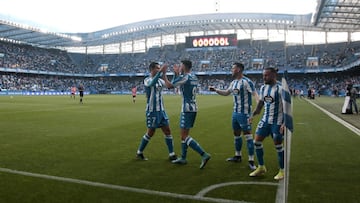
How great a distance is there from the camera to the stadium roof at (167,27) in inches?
2687

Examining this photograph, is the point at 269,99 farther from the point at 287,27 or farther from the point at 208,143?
the point at 287,27

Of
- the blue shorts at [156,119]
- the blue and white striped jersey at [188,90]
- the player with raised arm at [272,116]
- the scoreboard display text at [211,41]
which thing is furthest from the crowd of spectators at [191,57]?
the player with raised arm at [272,116]

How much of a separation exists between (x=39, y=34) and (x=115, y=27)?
17412mm

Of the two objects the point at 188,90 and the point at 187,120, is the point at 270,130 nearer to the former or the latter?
the point at 187,120

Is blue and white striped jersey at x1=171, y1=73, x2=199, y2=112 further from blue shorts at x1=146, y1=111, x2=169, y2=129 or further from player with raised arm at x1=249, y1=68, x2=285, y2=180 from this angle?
player with raised arm at x1=249, y1=68, x2=285, y2=180

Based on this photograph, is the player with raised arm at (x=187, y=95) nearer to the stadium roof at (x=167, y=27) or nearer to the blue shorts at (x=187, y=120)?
the blue shorts at (x=187, y=120)

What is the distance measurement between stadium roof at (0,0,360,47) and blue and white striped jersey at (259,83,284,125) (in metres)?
57.9

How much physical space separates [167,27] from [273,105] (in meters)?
72.2

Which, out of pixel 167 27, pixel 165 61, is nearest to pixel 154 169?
pixel 167 27

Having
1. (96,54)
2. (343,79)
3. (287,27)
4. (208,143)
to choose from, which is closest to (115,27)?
(96,54)

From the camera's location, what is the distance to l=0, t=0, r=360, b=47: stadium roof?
224 feet

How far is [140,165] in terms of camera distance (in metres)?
7.44

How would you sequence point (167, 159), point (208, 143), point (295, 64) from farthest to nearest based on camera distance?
point (295, 64) < point (208, 143) < point (167, 159)

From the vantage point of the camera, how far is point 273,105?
→ 653 cm
